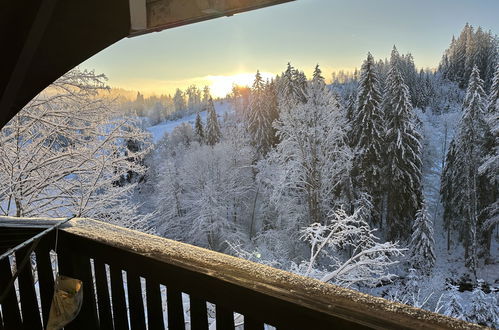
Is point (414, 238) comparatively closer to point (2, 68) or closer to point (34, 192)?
point (34, 192)

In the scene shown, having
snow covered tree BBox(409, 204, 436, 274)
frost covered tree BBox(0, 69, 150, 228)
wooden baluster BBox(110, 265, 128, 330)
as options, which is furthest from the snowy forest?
wooden baluster BBox(110, 265, 128, 330)

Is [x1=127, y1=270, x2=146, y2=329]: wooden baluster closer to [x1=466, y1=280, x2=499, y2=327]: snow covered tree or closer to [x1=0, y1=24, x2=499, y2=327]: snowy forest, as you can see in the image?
[x1=0, y1=24, x2=499, y2=327]: snowy forest

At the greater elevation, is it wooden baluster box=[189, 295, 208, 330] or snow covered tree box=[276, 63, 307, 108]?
snow covered tree box=[276, 63, 307, 108]

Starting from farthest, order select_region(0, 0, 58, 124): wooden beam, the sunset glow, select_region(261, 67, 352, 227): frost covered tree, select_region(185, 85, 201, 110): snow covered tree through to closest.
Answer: select_region(185, 85, 201, 110): snow covered tree → the sunset glow → select_region(261, 67, 352, 227): frost covered tree → select_region(0, 0, 58, 124): wooden beam

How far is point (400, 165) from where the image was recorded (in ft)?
57.5

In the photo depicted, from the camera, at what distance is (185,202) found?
20.0 metres

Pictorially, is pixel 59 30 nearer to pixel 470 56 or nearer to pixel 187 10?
pixel 187 10

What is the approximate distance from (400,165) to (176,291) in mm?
18084

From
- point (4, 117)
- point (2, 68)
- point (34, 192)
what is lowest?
point (34, 192)

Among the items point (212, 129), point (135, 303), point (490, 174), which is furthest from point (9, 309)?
point (212, 129)

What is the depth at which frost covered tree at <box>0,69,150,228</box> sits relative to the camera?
5.97 meters

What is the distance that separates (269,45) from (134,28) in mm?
21600

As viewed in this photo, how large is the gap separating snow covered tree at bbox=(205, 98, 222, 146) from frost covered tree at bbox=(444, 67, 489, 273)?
14.1 m

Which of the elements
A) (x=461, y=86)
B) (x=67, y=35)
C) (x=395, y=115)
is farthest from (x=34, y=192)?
(x=461, y=86)
